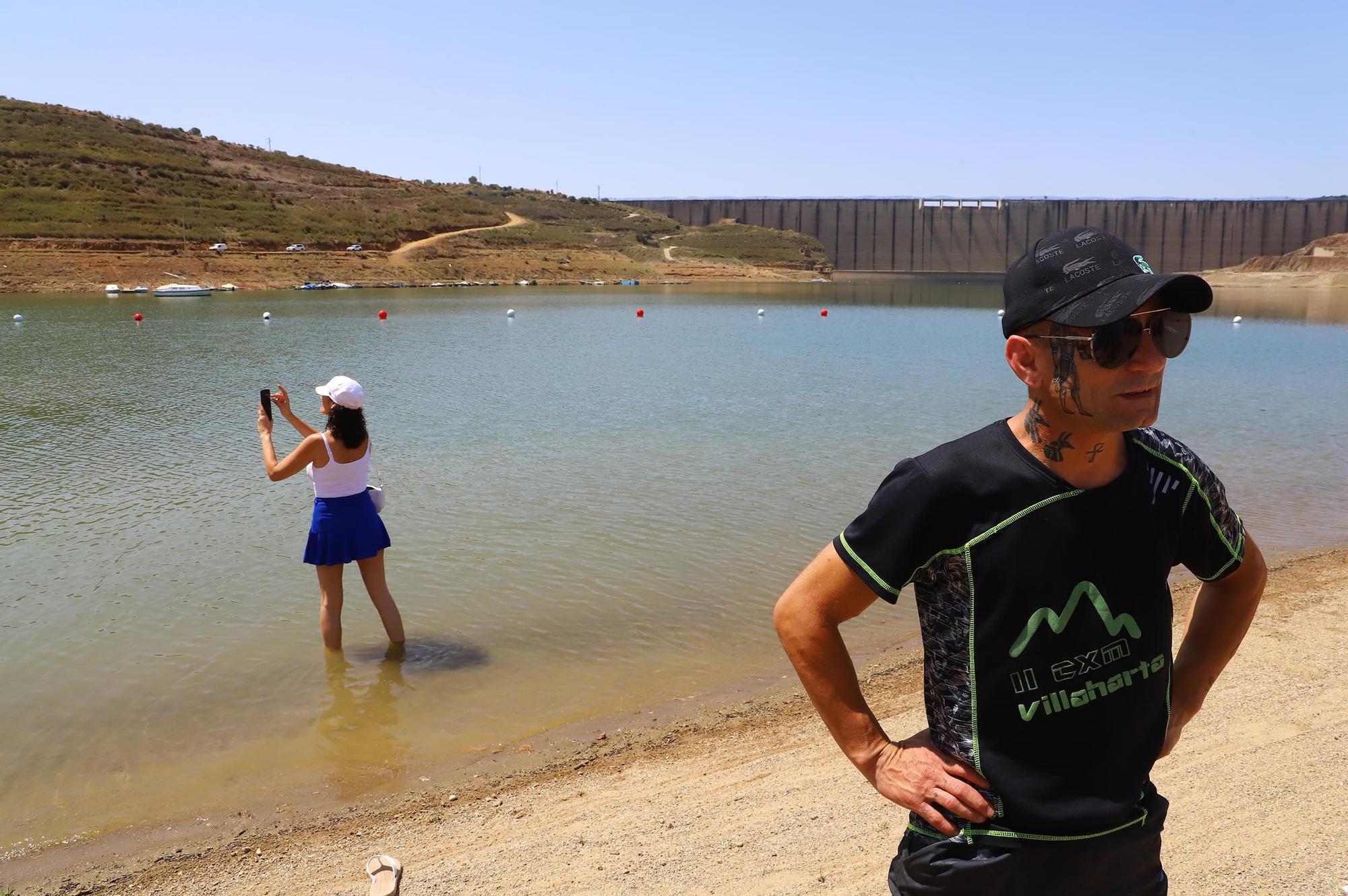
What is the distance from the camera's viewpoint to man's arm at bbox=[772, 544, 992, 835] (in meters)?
2.01

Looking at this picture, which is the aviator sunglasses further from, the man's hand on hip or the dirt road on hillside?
the dirt road on hillside

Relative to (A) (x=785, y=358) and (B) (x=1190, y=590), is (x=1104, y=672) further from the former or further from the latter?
(A) (x=785, y=358)

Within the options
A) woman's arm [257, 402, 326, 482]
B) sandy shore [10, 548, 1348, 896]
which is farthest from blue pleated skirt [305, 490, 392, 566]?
sandy shore [10, 548, 1348, 896]

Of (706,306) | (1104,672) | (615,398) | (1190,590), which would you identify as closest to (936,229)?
(706,306)

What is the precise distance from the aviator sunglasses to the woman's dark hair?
5.53 metres

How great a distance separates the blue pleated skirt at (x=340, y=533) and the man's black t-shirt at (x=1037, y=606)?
558 centimetres

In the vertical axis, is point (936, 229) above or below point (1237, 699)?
above

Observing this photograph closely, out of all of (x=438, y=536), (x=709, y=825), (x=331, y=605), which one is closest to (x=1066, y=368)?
(x=709, y=825)

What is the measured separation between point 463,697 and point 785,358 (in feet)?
77.1

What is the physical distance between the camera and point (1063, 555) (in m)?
1.91

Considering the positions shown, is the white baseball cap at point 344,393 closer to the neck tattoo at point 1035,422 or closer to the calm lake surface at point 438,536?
the calm lake surface at point 438,536

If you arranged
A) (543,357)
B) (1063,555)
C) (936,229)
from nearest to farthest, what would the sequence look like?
(1063,555) → (543,357) → (936,229)

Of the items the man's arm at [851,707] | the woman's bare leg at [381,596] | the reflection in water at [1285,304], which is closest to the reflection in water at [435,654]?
the woman's bare leg at [381,596]

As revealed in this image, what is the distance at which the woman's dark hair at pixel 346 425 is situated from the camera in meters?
6.64
